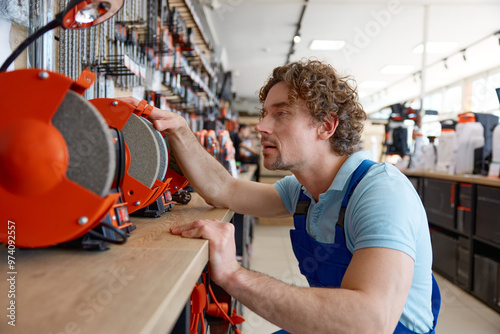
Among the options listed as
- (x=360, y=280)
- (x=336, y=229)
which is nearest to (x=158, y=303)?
(x=360, y=280)

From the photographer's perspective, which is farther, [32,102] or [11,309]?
[32,102]

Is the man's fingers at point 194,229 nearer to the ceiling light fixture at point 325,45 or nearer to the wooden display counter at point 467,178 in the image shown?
the wooden display counter at point 467,178

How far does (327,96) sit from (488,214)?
2.57 metres

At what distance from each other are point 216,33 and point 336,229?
22.7ft

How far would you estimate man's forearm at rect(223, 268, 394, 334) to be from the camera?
0.78 m

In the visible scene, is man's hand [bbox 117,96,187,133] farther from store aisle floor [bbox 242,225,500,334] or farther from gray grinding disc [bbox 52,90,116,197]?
store aisle floor [bbox 242,225,500,334]

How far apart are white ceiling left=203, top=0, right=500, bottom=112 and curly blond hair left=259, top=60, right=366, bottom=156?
4.32 m

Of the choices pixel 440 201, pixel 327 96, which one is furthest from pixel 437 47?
pixel 327 96

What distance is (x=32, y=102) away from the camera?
24.3 inches

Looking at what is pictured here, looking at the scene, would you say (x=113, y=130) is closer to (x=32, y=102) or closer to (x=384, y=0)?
(x=32, y=102)

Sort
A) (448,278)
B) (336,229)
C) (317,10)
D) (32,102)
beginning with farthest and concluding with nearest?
(317,10)
(448,278)
(336,229)
(32,102)

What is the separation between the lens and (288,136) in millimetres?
1367

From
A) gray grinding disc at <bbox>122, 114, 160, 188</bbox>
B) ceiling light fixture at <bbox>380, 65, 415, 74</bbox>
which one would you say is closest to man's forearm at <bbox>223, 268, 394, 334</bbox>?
gray grinding disc at <bbox>122, 114, 160, 188</bbox>

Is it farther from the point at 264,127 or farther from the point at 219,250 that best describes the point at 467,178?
the point at 219,250
